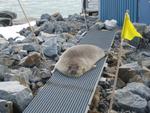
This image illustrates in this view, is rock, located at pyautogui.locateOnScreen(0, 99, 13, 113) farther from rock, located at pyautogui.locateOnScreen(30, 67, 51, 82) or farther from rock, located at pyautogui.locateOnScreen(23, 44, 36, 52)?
rock, located at pyautogui.locateOnScreen(23, 44, 36, 52)

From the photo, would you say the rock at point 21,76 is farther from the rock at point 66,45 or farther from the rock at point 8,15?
the rock at point 8,15

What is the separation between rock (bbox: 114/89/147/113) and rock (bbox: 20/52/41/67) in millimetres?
2262

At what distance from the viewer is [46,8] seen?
18359 millimetres

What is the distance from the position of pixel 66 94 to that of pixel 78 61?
1.05 metres

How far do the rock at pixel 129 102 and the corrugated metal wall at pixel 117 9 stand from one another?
18.7 feet

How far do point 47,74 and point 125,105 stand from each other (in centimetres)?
177

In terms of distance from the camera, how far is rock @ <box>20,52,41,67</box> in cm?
752

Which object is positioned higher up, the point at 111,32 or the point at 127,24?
the point at 127,24

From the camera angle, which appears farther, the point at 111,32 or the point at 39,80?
the point at 111,32

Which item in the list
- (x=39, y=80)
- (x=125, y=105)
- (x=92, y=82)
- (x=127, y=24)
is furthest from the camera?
(x=39, y=80)

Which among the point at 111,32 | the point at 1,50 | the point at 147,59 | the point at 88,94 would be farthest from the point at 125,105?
the point at 111,32

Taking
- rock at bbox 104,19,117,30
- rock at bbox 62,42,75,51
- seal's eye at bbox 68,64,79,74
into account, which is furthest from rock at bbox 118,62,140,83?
rock at bbox 104,19,117,30

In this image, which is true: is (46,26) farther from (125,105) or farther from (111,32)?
(125,105)

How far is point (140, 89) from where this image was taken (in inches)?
233
